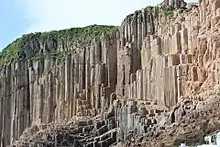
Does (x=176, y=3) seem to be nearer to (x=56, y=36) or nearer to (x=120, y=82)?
(x=120, y=82)

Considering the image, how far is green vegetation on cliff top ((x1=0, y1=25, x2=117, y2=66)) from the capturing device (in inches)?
4353

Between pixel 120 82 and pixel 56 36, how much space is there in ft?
117

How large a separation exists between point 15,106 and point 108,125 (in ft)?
108

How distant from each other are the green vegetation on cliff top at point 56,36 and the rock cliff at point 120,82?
300mm

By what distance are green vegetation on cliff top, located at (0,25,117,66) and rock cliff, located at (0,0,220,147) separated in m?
0.30

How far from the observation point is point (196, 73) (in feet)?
212

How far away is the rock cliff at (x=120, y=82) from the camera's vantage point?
62.8 metres

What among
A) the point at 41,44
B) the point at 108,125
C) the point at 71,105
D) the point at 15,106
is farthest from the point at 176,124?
the point at 41,44

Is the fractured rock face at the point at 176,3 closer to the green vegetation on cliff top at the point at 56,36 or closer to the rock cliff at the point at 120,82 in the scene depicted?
the rock cliff at the point at 120,82

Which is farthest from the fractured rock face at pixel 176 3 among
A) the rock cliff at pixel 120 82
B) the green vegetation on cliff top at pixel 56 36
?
the green vegetation on cliff top at pixel 56 36

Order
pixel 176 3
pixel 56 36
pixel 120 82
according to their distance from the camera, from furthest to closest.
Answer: pixel 56 36 < pixel 176 3 < pixel 120 82

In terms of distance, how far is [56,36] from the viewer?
382ft

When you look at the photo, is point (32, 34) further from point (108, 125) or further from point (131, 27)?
point (108, 125)

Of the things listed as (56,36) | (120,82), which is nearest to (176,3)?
(120,82)
